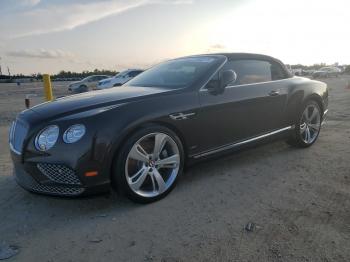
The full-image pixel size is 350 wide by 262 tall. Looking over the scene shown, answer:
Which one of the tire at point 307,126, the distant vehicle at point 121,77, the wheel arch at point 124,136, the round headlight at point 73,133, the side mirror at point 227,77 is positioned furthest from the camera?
the distant vehicle at point 121,77

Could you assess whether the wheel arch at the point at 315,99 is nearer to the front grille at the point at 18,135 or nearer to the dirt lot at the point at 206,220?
the dirt lot at the point at 206,220

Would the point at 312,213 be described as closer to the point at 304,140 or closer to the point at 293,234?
the point at 293,234

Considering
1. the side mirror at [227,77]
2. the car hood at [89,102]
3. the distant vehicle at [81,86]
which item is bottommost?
the distant vehicle at [81,86]

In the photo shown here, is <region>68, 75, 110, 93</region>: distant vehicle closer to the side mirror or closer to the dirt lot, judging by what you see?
the side mirror

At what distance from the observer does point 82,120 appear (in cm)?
329

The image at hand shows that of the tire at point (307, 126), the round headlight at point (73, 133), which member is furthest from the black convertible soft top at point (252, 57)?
the round headlight at point (73, 133)

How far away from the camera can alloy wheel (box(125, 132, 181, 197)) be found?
3.56m

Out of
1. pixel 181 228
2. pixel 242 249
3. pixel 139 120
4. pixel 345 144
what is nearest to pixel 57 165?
pixel 139 120

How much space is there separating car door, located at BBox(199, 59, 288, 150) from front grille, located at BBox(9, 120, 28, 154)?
1874 mm

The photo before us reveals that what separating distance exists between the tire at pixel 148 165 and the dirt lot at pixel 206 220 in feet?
0.49

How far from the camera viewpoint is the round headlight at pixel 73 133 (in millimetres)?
3230

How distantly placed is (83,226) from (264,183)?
2063 mm

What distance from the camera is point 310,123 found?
5758mm

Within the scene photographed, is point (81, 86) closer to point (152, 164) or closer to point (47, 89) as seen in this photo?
point (47, 89)
